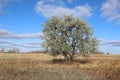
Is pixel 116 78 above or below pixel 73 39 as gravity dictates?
below

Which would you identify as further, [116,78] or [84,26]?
[84,26]

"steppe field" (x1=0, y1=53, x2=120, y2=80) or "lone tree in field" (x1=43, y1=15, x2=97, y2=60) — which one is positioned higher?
"lone tree in field" (x1=43, y1=15, x2=97, y2=60)

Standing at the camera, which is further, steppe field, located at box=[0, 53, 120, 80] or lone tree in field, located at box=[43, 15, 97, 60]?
lone tree in field, located at box=[43, 15, 97, 60]

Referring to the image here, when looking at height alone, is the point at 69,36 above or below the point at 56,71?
above

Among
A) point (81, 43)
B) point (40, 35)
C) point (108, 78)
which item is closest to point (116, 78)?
point (108, 78)

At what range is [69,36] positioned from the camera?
51062 millimetres

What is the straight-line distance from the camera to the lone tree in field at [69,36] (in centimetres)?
5068

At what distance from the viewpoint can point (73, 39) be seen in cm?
5138

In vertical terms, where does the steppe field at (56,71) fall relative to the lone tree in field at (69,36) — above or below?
below

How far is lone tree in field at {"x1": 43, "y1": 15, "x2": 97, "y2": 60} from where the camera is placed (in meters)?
50.7

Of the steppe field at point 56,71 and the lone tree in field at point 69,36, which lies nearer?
the steppe field at point 56,71

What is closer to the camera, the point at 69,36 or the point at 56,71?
the point at 56,71

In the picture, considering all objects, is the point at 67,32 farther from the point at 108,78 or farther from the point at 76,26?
the point at 108,78

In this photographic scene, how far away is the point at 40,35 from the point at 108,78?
31.9 metres
